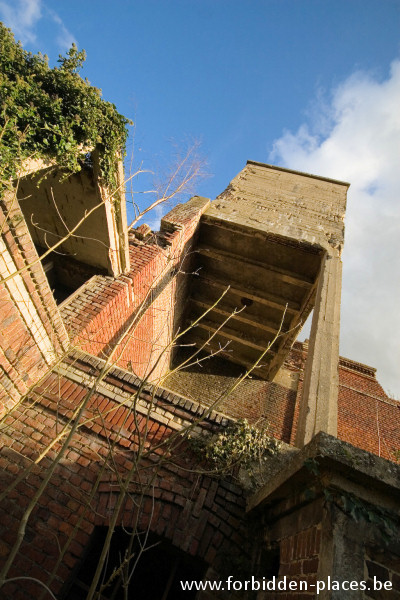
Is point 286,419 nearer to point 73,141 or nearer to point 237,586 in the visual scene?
point 237,586

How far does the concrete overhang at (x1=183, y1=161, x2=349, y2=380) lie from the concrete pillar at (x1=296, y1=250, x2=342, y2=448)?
4.29 feet

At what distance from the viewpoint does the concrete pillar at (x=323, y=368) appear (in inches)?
129

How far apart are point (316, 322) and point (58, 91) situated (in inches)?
171

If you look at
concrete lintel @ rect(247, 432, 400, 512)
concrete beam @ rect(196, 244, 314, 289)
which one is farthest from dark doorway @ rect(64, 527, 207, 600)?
concrete beam @ rect(196, 244, 314, 289)

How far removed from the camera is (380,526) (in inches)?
62.7

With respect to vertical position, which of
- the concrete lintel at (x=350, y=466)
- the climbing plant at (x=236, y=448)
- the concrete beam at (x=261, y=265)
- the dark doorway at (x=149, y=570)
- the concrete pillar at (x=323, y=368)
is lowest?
the dark doorway at (x=149, y=570)

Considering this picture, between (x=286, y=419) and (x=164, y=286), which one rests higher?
(x=286, y=419)

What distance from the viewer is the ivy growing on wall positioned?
9.88 feet

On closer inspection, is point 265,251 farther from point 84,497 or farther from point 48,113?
point 84,497

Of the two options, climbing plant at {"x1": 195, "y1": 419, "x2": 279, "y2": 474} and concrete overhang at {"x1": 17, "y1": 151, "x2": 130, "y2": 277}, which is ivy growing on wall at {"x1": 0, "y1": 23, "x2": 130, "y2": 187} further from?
climbing plant at {"x1": 195, "y1": 419, "x2": 279, "y2": 474}

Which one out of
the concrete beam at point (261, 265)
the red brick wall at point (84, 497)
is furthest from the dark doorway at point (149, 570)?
the concrete beam at point (261, 265)

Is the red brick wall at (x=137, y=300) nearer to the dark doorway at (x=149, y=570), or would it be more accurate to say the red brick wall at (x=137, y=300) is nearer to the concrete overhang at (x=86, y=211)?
the concrete overhang at (x=86, y=211)

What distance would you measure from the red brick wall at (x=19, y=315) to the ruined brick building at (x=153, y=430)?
0.7 inches

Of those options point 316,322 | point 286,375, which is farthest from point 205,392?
point 316,322
